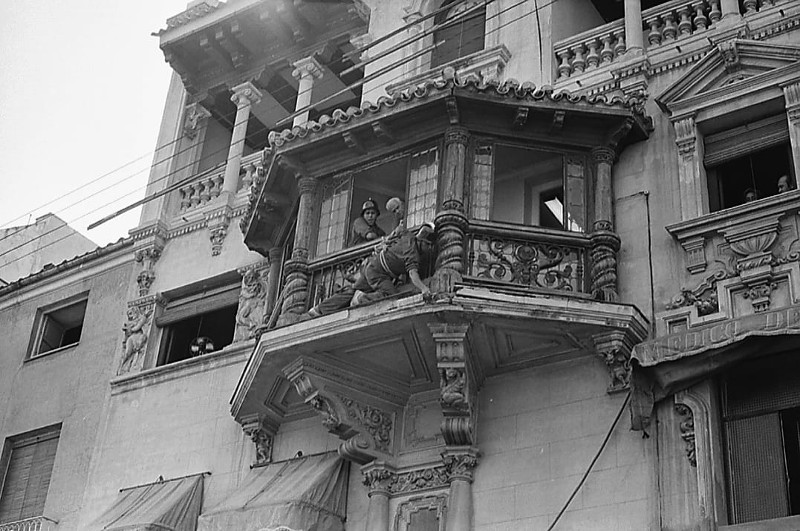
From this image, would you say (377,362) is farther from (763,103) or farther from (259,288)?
(763,103)

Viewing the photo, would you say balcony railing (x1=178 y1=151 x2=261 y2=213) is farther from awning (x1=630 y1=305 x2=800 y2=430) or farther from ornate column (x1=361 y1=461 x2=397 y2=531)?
awning (x1=630 y1=305 x2=800 y2=430)

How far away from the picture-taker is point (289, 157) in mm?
15648

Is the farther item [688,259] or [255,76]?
[255,76]

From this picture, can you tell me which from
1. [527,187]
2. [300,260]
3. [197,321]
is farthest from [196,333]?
[527,187]

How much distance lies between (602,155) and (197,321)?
7611 mm

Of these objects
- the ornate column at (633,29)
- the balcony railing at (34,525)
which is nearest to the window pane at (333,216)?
the ornate column at (633,29)

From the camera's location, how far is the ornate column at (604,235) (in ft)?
44.2

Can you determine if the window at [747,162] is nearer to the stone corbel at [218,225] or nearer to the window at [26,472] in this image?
the stone corbel at [218,225]

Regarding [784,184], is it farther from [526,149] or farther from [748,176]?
[526,149]

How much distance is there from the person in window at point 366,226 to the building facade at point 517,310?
42mm

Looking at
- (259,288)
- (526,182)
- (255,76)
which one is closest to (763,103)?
(526,182)

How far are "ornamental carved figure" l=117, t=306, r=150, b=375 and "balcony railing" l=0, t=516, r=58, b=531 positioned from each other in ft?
8.35

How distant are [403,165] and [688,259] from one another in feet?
13.1

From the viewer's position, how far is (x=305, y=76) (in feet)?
65.1
